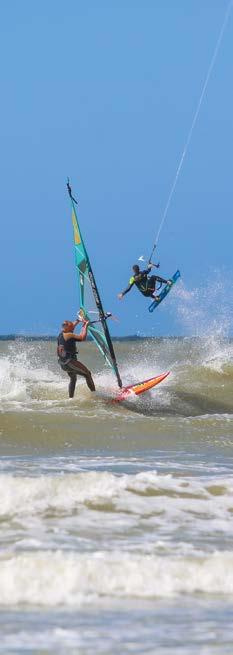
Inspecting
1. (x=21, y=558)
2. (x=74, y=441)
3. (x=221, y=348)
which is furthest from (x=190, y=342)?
(x=21, y=558)

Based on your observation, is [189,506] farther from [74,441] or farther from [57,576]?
[74,441]

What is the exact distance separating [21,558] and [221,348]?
1695 cm

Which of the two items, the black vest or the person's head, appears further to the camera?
the black vest

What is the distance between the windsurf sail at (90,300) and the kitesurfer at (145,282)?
0.50 m

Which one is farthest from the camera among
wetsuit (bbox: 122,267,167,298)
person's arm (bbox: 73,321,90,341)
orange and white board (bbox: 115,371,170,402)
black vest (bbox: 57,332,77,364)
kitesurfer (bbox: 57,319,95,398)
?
orange and white board (bbox: 115,371,170,402)

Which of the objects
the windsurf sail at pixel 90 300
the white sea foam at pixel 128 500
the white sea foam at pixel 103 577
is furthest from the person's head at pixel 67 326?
the white sea foam at pixel 103 577

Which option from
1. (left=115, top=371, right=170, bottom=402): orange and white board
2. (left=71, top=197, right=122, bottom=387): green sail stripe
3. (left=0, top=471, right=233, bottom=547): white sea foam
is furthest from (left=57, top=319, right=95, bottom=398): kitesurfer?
(left=0, top=471, right=233, bottom=547): white sea foam

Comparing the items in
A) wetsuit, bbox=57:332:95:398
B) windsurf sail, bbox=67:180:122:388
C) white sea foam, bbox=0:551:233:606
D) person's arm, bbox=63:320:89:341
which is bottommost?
white sea foam, bbox=0:551:233:606

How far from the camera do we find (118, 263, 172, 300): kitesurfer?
45.3ft

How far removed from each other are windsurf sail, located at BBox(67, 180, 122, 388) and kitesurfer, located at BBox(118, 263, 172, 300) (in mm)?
497

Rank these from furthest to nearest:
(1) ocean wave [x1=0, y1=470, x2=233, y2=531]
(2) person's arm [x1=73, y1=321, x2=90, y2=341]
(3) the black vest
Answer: (3) the black vest, (2) person's arm [x1=73, y1=321, x2=90, y2=341], (1) ocean wave [x1=0, y1=470, x2=233, y2=531]

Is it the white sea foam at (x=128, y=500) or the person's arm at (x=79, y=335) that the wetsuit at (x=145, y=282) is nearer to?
the person's arm at (x=79, y=335)

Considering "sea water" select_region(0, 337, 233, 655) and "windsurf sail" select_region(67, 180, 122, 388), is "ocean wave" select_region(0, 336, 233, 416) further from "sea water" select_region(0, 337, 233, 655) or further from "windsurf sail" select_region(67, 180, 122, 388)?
"sea water" select_region(0, 337, 233, 655)

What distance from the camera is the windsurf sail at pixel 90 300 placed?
13.9m
